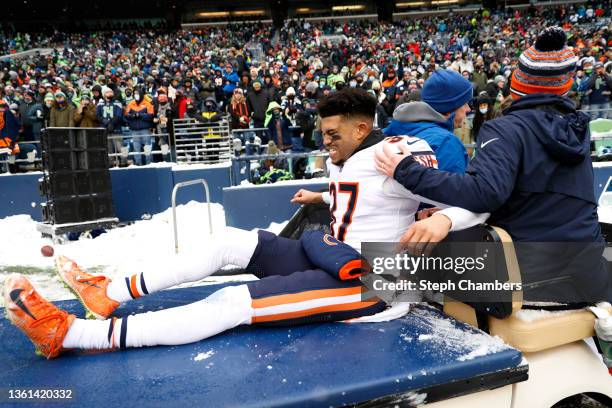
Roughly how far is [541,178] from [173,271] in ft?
5.14

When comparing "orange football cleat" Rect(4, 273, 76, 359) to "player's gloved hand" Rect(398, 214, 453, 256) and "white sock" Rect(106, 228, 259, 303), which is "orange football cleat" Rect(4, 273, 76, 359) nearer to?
"white sock" Rect(106, 228, 259, 303)

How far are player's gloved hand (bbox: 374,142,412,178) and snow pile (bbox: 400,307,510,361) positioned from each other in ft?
2.14

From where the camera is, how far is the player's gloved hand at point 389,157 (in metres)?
1.93

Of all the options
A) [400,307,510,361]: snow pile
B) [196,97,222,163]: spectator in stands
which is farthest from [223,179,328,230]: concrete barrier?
[400,307,510,361]: snow pile

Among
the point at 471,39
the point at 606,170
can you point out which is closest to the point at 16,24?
the point at 471,39

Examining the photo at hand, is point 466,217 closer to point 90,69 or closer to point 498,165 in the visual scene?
point 498,165

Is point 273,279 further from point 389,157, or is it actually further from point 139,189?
point 139,189

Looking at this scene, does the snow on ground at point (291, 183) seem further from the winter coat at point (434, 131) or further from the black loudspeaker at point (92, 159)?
the winter coat at point (434, 131)

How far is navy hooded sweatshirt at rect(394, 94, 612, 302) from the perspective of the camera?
1.76 m

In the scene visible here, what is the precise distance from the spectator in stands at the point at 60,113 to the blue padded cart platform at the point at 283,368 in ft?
30.3

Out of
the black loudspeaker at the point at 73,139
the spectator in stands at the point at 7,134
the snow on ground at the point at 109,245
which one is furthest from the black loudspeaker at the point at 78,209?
the spectator in stands at the point at 7,134

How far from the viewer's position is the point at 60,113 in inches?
400

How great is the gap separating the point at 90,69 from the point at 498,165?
2192cm

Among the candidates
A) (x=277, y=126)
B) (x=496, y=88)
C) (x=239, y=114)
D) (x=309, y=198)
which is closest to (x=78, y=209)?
(x=277, y=126)
